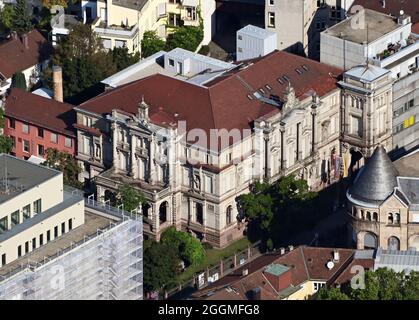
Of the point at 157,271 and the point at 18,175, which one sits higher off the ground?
the point at 18,175

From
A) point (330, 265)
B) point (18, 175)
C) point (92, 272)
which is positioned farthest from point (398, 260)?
point (18, 175)

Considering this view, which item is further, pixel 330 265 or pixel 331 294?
pixel 330 265

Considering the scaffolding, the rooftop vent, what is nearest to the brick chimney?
the rooftop vent

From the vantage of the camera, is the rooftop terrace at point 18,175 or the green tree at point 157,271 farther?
the green tree at point 157,271

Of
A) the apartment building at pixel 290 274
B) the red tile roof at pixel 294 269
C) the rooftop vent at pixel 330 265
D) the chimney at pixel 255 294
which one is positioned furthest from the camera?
the rooftop vent at pixel 330 265

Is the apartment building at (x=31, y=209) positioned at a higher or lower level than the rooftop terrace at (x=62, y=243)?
higher

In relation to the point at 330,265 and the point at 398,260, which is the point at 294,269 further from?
the point at 398,260

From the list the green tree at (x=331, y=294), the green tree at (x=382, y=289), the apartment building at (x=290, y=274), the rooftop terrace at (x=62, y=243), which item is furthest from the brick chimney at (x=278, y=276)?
the rooftop terrace at (x=62, y=243)

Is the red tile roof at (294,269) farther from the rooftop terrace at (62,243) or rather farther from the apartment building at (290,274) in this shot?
the rooftop terrace at (62,243)
